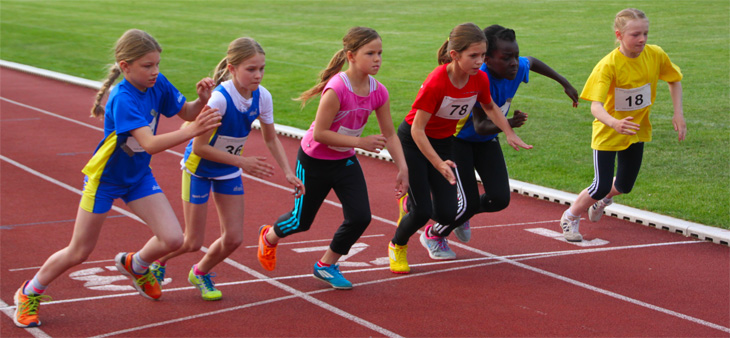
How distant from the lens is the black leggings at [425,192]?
614cm

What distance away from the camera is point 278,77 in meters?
19.5

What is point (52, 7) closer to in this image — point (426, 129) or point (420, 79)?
point (420, 79)

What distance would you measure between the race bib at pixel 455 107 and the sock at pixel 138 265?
2321 mm

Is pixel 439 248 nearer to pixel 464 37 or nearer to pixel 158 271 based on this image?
pixel 464 37

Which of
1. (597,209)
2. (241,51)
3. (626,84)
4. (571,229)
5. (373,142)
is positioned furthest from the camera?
(597,209)

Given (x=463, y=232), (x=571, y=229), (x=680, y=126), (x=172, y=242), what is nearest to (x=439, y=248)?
(x=463, y=232)

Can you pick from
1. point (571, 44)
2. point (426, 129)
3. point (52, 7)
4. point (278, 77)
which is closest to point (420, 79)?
point (278, 77)

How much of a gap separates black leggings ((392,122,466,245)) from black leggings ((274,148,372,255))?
0.49 metres

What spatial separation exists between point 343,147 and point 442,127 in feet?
3.01

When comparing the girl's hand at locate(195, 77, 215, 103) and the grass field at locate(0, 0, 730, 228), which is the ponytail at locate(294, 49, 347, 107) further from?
the grass field at locate(0, 0, 730, 228)

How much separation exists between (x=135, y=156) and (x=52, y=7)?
39655mm

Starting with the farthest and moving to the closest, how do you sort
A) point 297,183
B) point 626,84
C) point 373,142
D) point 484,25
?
point 484,25, point 626,84, point 297,183, point 373,142

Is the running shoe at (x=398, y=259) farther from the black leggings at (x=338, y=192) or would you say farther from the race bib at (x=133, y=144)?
the race bib at (x=133, y=144)

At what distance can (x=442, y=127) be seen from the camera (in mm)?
6219
